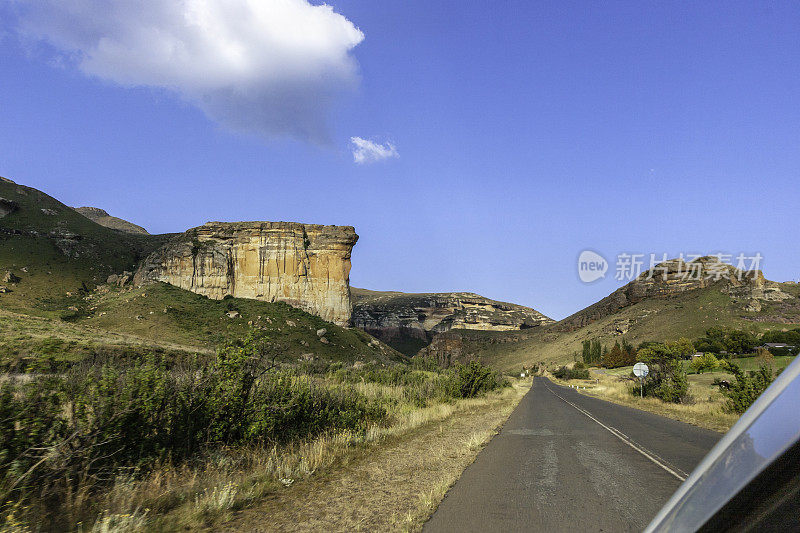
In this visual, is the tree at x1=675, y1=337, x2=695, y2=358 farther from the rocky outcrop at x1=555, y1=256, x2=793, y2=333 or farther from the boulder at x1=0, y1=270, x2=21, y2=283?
the boulder at x1=0, y1=270, x2=21, y2=283

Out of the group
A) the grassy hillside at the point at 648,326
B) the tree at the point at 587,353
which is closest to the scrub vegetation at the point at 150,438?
the grassy hillside at the point at 648,326

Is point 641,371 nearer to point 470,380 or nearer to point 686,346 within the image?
point 470,380

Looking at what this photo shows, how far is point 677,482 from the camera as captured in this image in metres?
7.42

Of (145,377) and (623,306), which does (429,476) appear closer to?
(145,377)

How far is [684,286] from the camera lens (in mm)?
109062

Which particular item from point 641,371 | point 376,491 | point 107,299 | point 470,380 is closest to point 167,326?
point 107,299

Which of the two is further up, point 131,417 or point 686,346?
point 131,417

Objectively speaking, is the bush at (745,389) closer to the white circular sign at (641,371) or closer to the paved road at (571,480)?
the paved road at (571,480)

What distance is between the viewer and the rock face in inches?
5822

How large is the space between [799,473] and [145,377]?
8237 millimetres

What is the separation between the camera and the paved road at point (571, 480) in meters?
5.83

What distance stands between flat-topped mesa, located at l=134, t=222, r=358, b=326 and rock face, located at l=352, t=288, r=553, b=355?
50.3m

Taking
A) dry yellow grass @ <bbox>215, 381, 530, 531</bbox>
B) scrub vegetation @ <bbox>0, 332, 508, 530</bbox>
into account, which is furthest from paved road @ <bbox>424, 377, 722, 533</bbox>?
scrub vegetation @ <bbox>0, 332, 508, 530</bbox>

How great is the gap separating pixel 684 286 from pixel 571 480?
401 ft
